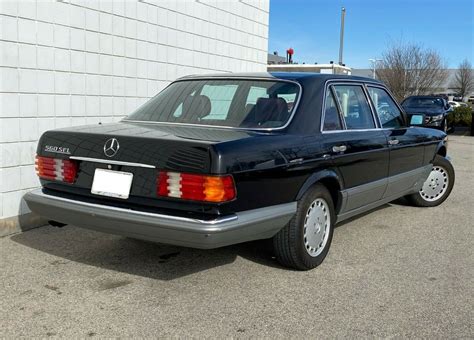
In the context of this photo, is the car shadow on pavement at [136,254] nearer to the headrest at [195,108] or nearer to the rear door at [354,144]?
the rear door at [354,144]

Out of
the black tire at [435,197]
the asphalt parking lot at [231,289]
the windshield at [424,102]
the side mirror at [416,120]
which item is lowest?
the asphalt parking lot at [231,289]

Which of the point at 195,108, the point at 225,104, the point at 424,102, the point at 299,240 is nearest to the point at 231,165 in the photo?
the point at 299,240

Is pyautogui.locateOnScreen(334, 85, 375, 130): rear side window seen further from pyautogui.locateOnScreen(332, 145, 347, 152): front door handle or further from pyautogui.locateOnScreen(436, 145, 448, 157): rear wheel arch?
pyautogui.locateOnScreen(436, 145, 448, 157): rear wheel arch

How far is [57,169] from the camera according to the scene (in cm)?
379

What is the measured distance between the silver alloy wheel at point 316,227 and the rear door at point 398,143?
49.9 inches

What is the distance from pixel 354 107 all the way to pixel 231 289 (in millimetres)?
2177

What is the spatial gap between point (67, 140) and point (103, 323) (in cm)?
139

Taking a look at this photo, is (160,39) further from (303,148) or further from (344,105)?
(303,148)

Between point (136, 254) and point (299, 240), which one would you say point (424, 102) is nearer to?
point (299, 240)

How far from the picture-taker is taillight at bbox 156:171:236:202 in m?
3.14

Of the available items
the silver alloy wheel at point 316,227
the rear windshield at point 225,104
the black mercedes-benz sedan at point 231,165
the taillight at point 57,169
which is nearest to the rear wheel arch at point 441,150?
the black mercedes-benz sedan at point 231,165

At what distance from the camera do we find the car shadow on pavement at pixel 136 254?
13.4 ft

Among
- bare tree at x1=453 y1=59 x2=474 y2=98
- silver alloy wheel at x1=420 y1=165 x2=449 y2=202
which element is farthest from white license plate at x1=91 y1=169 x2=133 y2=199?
bare tree at x1=453 y1=59 x2=474 y2=98

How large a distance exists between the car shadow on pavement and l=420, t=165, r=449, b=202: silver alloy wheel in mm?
3002
